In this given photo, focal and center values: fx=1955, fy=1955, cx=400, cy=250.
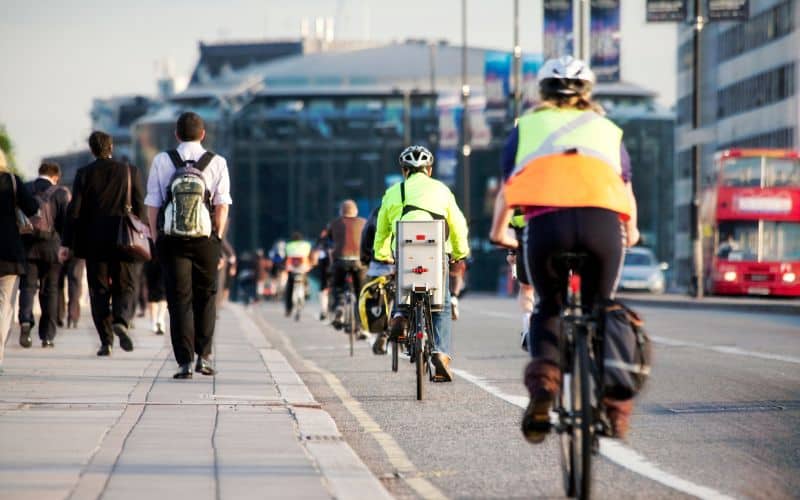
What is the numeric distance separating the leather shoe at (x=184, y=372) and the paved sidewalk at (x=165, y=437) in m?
0.08

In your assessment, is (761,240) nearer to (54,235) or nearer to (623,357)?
(54,235)

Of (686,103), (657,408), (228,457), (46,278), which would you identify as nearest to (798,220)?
(46,278)

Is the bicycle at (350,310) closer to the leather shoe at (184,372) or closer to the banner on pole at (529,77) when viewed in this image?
the leather shoe at (184,372)

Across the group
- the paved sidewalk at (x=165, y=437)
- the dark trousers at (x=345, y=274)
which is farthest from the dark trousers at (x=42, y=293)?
the dark trousers at (x=345, y=274)

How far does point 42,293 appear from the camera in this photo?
1903 cm

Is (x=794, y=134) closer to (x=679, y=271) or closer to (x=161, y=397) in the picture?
(x=679, y=271)

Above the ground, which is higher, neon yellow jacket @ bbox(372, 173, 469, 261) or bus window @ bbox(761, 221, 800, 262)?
neon yellow jacket @ bbox(372, 173, 469, 261)

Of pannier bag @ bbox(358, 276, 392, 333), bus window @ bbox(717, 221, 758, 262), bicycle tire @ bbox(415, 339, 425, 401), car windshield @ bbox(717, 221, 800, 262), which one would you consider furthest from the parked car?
bicycle tire @ bbox(415, 339, 425, 401)

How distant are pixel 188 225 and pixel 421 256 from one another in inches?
68.8

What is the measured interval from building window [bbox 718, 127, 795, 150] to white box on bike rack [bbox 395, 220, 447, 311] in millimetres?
67541

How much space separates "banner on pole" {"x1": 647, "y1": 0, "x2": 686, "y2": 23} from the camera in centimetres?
4703

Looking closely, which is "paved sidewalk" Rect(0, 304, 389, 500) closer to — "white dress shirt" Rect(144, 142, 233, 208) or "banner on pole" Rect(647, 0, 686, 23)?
"white dress shirt" Rect(144, 142, 233, 208)

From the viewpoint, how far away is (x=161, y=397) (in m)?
12.3

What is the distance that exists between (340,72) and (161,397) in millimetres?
123029
